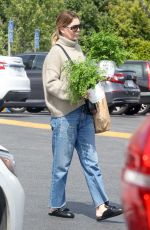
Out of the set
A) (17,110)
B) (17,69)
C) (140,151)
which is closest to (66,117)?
(140,151)

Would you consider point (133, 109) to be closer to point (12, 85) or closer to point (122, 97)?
point (122, 97)

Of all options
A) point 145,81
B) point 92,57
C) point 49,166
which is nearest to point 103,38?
point 92,57

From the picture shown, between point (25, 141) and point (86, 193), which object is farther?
point (25, 141)

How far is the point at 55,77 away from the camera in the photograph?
7953mm

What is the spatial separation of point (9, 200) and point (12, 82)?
54.9ft

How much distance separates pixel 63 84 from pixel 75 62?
0.22 metres

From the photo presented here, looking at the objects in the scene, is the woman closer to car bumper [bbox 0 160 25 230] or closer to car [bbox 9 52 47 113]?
car bumper [bbox 0 160 25 230]

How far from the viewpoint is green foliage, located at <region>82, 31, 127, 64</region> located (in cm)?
854

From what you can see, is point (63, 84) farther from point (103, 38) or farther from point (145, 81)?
point (145, 81)

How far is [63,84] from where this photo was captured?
7949 millimetres

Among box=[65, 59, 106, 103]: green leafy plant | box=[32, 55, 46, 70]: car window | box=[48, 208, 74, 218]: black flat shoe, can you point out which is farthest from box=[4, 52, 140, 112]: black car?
box=[65, 59, 106, 103]: green leafy plant

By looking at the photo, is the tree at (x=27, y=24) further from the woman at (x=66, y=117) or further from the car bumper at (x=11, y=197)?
the car bumper at (x=11, y=197)

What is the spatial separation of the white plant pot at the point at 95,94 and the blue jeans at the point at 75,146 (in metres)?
0.16

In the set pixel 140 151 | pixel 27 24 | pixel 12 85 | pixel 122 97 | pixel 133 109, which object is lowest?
pixel 27 24
